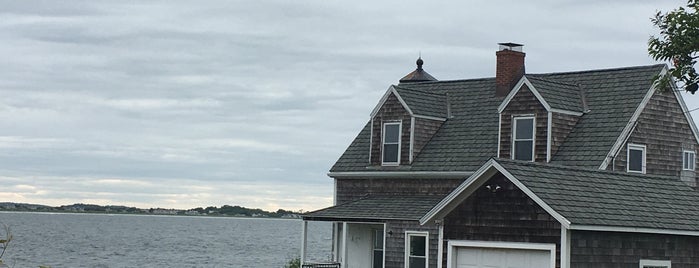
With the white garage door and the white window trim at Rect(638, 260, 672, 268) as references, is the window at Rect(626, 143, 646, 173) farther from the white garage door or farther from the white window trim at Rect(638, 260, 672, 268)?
the white garage door

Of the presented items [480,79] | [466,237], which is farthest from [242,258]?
[466,237]

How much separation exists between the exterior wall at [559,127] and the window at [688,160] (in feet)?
12.6

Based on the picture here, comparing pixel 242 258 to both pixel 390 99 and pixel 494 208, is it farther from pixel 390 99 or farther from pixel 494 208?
pixel 494 208

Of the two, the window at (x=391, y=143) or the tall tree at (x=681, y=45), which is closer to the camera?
the tall tree at (x=681, y=45)

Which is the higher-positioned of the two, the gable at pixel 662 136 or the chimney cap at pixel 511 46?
the chimney cap at pixel 511 46

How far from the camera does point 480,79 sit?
3966cm

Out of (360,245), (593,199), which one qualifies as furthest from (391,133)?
(593,199)

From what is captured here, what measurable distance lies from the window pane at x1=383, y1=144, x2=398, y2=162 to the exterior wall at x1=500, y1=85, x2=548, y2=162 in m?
4.22

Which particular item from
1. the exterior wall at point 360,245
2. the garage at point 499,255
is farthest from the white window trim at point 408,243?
the garage at point 499,255

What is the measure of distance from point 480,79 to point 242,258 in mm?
56257

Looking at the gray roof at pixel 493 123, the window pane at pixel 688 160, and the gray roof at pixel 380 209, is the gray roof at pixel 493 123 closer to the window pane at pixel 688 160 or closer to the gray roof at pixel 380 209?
the gray roof at pixel 380 209

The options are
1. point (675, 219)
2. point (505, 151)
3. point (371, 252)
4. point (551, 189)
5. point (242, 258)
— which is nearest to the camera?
point (551, 189)

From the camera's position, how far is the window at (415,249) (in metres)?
34.4

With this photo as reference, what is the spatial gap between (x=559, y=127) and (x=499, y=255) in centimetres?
1050
